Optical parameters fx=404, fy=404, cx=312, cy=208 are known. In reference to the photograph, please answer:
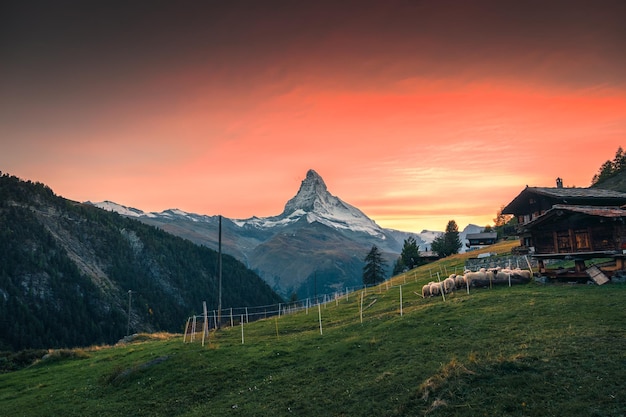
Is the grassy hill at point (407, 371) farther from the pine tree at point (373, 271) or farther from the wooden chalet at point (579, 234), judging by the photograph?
the pine tree at point (373, 271)

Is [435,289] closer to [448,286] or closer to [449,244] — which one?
[448,286]

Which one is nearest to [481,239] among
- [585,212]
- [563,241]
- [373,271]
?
[373,271]

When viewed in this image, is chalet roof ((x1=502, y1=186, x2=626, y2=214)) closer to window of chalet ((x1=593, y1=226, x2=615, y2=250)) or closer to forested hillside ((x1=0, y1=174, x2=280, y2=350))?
window of chalet ((x1=593, y1=226, x2=615, y2=250))

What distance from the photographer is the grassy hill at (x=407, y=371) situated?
17.1m

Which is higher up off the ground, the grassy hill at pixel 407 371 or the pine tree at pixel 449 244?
the pine tree at pixel 449 244

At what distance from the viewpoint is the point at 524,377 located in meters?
17.7

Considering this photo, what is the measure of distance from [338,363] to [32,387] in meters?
28.2

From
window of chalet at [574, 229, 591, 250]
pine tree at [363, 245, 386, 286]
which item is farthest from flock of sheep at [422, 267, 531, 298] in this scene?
pine tree at [363, 245, 386, 286]

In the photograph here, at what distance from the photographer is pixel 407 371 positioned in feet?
70.0

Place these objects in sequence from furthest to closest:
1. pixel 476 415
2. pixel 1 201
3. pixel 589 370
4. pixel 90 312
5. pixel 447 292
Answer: pixel 1 201
pixel 90 312
pixel 447 292
pixel 589 370
pixel 476 415

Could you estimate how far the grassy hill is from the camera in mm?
17062

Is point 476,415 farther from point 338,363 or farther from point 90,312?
Result: point 90,312

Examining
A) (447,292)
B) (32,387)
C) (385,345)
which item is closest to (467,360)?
(385,345)

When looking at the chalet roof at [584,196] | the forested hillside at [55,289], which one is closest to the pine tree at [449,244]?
the chalet roof at [584,196]
